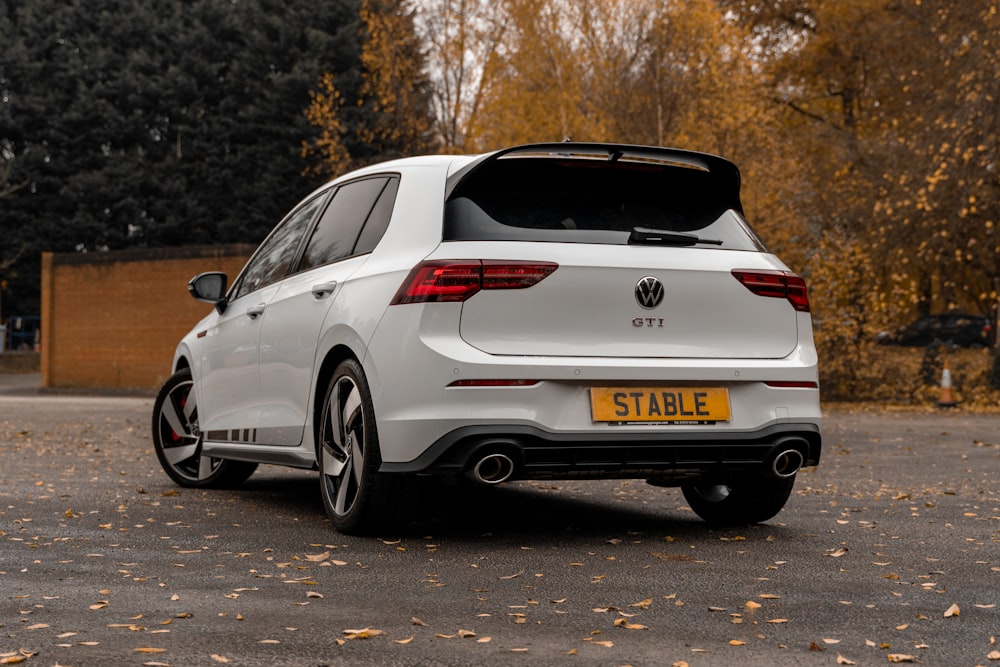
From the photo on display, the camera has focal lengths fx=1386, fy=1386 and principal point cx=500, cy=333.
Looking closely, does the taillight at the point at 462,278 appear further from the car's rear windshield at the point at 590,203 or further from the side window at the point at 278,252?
the side window at the point at 278,252

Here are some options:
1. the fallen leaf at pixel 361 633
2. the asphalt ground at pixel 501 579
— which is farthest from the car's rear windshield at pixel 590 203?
the fallen leaf at pixel 361 633

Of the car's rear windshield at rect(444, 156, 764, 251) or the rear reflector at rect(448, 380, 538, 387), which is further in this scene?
the car's rear windshield at rect(444, 156, 764, 251)

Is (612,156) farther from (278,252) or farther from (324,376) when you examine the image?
(278,252)

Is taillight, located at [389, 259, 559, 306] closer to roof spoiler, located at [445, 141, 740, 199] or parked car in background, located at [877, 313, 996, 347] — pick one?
roof spoiler, located at [445, 141, 740, 199]

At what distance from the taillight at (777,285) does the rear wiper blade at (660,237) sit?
0.83ft

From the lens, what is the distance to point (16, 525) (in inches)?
275

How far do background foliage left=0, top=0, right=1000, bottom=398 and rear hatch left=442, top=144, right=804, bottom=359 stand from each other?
1466 cm

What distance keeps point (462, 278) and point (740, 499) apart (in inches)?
82.5

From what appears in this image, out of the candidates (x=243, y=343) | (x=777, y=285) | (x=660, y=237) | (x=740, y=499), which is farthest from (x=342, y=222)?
(x=740, y=499)

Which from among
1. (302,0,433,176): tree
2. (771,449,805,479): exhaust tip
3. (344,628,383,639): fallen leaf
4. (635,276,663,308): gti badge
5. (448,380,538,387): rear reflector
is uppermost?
(302,0,433,176): tree

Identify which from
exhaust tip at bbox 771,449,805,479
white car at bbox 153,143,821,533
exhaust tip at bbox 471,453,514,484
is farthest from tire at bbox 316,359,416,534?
exhaust tip at bbox 771,449,805,479

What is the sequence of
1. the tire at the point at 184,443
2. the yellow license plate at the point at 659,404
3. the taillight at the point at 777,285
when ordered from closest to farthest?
the yellow license plate at the point at 659,404
the taillight at the point at 777,285
the tire at the point at 184,443

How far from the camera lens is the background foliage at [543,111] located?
23156mm

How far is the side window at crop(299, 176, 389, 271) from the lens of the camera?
6910 mm
